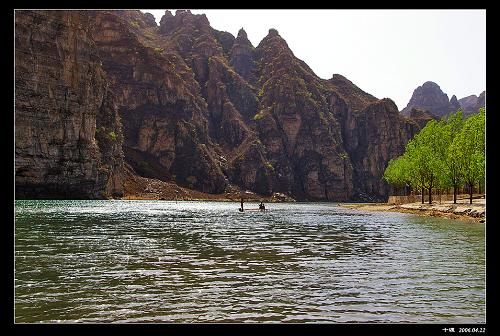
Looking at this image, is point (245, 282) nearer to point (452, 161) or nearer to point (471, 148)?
point (471, 148)

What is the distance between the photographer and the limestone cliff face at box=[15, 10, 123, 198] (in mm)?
166250

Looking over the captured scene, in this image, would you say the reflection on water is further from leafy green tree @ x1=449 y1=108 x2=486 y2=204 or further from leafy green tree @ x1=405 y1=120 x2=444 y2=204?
leafy green tree @ x1=405 y1=120 x2=444 y2=204

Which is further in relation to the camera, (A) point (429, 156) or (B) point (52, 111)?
(B) point (52, 111)

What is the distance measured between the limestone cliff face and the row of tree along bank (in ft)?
430

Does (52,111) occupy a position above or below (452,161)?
above

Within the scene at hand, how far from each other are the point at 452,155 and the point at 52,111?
6081 inches

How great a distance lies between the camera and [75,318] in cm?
1432

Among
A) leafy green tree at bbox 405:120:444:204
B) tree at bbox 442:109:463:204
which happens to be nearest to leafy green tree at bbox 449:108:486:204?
tree at bbox 442:109:463:204

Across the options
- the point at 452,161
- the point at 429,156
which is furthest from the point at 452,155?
the point at 429,156

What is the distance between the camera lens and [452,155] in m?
84.9
